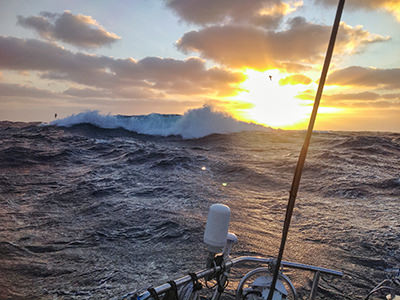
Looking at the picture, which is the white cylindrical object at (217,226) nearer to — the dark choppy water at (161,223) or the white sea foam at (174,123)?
the dark choppy water at (161,223)

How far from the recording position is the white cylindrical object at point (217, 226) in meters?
2.51

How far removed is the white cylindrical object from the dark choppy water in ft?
7.22

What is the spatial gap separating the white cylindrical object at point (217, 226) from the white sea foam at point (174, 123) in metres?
30.3

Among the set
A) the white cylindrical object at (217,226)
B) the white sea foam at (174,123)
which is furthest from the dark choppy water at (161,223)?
the white sea foam at (174,123)

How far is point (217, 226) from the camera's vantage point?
2547mm

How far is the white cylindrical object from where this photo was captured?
8.23 feet

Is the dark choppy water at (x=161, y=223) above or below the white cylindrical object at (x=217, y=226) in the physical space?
below

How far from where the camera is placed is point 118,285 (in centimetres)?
418

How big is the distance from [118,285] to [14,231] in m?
3.47

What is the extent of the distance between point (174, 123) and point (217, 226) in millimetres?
35346

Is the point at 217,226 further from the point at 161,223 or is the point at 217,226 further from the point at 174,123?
the point at 174,123

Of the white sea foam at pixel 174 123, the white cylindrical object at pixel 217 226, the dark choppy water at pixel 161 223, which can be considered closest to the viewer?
the white cylindrical object at pixel 217 226

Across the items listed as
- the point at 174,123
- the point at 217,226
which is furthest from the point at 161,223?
the point at 174,123

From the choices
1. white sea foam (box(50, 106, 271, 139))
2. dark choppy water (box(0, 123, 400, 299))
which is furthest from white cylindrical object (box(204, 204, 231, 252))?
white sea foam (box(50, 106, 271, 139))
